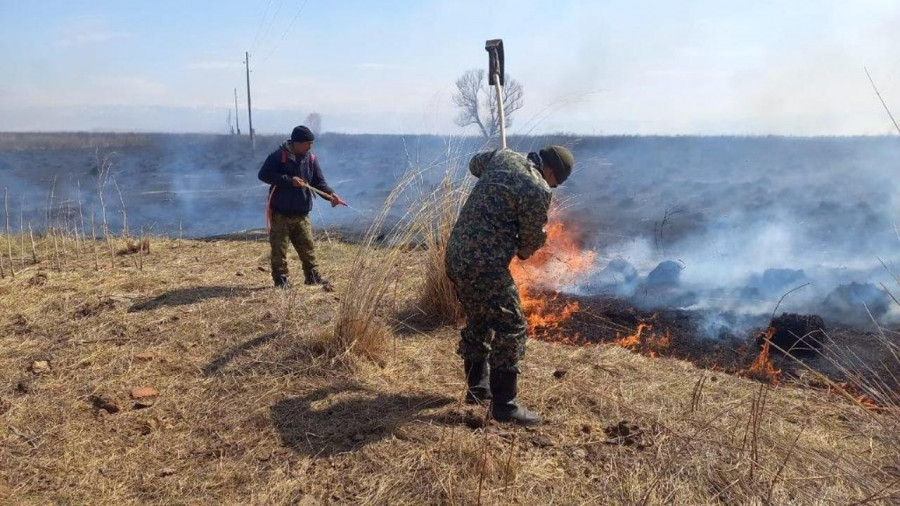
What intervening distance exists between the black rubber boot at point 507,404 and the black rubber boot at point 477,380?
22 cm

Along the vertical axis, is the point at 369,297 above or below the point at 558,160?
below

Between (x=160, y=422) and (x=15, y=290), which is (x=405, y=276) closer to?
(x=160, y=422)

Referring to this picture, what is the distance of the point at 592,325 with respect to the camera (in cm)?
600

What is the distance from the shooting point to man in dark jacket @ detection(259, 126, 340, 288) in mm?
5789

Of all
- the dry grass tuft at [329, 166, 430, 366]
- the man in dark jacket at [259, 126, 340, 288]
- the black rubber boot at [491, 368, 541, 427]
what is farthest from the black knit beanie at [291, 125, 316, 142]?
the black rubber boot at [491, 368, 541, 427]

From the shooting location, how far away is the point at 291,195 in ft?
19.2

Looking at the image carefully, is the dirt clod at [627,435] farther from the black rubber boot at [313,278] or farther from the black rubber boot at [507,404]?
the black rubber boot at [313,278]

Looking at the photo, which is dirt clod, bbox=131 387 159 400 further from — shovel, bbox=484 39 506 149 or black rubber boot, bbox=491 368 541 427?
shovel, bbox=484 39 506 149

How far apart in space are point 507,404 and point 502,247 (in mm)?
881

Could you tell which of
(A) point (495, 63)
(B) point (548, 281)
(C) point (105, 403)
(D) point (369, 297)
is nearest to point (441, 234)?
(D) point (369, 297)

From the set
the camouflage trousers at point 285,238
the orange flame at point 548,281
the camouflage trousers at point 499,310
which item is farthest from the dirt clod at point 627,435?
the camouflage trousers at point 285,238

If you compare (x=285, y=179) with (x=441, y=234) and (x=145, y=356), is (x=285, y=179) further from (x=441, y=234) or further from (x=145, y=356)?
(x=145, y=356)

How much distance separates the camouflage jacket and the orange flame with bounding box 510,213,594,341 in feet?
7.44

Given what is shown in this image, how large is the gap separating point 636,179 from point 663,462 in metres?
24.3
